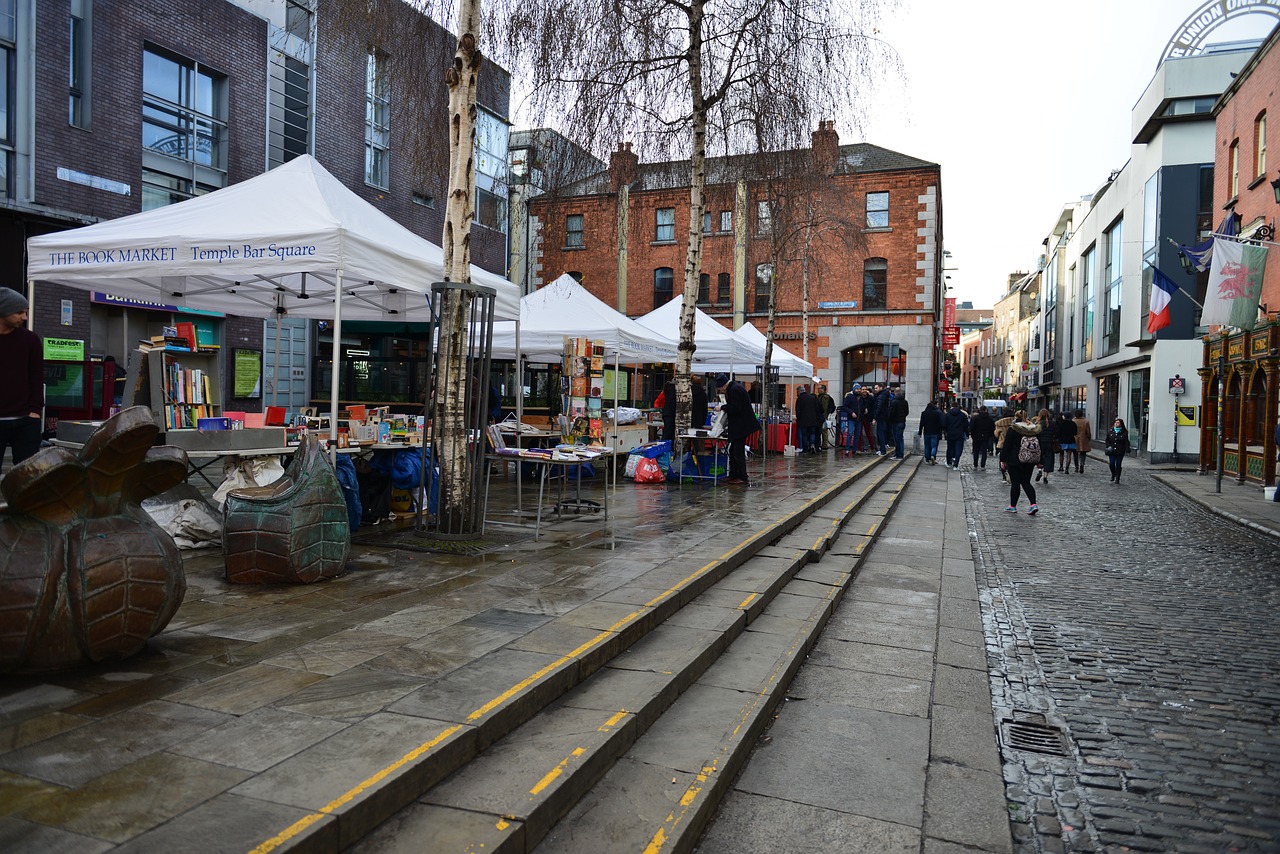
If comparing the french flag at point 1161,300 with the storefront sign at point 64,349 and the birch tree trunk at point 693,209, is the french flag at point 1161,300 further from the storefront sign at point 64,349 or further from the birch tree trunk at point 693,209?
the storefront sign at point 64,349

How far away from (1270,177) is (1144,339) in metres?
11.9

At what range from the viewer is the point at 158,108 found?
16.8 m

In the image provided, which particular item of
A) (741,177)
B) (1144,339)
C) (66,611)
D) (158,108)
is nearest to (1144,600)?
(66,611)

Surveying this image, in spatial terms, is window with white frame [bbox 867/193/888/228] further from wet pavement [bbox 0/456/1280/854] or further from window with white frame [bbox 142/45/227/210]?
wet pavement [bbox 0/456/1280/854]

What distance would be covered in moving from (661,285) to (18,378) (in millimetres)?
32816

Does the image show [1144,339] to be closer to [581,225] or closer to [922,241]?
[922,241]

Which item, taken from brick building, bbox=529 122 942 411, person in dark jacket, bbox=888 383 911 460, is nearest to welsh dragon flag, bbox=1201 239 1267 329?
person in dark jacket, bbox=888 383 911 460

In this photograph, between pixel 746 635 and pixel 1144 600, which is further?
pixel 1144 600

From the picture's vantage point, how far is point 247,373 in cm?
1888

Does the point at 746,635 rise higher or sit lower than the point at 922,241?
lower

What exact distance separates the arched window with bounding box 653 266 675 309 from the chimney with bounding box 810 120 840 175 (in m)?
20.1

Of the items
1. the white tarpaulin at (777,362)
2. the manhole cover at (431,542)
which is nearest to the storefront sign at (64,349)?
the manhole cover at (431,542)

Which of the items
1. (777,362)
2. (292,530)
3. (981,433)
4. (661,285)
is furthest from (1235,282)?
(661,285)

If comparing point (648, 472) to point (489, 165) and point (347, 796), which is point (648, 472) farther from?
point (489, 165)
